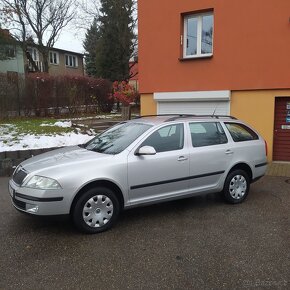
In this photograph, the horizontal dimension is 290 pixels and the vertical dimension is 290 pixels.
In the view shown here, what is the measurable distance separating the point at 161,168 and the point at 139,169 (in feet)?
1.22

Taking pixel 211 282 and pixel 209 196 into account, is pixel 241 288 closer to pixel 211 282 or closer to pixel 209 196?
pixel 211 282

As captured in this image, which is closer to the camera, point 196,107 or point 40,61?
point 196,107

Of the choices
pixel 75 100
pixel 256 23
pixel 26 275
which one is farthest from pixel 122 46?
pixel 26 275

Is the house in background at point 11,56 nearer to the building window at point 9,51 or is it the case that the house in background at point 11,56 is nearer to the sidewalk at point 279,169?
the building window at point 9,51

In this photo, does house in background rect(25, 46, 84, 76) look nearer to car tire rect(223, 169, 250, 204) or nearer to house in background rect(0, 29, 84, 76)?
house in background rect(0, 29, 84, 76)

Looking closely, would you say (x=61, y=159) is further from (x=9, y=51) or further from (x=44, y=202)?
(x=9, y=51)

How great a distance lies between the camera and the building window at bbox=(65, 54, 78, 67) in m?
43.7

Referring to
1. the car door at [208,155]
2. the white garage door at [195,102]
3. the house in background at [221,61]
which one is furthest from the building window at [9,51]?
the car door at [208,155]

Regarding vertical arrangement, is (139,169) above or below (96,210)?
above

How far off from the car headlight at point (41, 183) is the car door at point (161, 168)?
1.04 m

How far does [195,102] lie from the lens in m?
10.8

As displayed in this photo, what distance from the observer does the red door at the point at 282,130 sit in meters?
9.62

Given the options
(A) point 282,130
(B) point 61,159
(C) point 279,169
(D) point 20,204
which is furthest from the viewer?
(A) point 282,130

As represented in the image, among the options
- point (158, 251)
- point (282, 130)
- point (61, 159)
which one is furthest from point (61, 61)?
point (158, 251)
